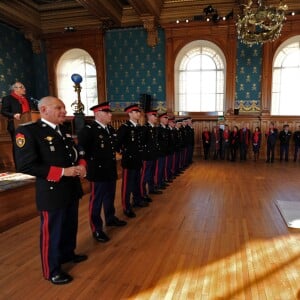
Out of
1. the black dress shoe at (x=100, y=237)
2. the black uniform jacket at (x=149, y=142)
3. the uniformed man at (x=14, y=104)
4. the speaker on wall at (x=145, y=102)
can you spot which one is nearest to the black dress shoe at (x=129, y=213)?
the black dress shoe at (x=100, y=237)

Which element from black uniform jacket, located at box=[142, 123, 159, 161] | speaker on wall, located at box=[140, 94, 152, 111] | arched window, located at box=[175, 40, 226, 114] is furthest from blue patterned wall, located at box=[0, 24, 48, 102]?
A: black uniform jacket, located at box=[142, 123, 159, 161]

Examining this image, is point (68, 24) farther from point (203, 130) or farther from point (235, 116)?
point (235, 116)

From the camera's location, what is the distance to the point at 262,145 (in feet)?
30.3

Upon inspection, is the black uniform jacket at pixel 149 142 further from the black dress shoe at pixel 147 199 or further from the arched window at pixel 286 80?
the arched window at pixel 286 80

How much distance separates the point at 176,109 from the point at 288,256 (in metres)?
7.87

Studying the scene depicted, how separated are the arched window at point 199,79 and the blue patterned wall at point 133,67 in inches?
27.9

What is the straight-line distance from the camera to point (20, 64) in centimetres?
1005

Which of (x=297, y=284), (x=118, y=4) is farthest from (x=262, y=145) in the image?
(x=297, y=284)

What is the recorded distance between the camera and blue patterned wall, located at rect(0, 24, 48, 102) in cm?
925

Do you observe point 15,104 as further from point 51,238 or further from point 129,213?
point 51,238

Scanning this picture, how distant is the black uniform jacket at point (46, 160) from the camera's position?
2002 millimetres

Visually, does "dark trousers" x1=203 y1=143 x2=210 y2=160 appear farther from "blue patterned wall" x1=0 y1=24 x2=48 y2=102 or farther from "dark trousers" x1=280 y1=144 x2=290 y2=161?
"blue patterned wall" x1=0 y1=24 x2=48 y2=102

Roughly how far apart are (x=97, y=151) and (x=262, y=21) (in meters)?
4.20

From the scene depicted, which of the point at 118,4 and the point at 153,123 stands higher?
the point at 118,4
